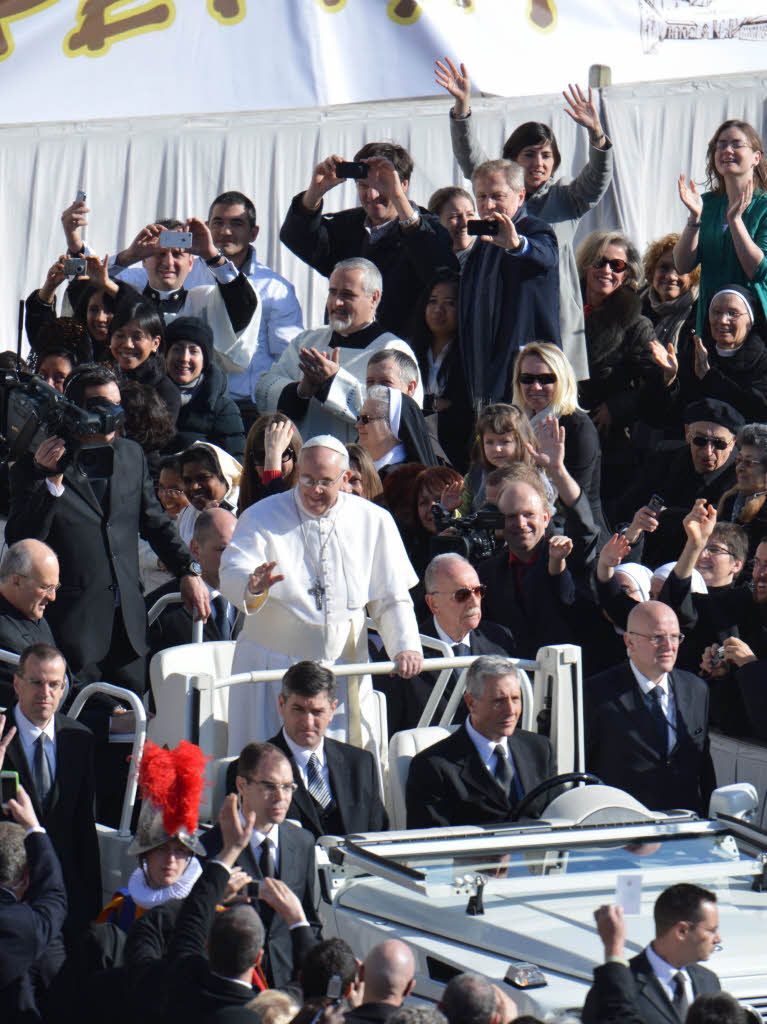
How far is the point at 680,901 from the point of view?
485 cm

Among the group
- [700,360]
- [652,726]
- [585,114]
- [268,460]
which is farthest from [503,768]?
[585,114]

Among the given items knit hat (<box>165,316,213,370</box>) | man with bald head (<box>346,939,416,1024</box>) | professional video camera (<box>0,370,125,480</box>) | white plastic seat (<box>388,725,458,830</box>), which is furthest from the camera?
knit hat (<box>165,316,213,370</box>)

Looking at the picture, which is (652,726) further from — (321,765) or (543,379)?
(543,379)

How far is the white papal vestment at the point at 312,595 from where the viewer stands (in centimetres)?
701

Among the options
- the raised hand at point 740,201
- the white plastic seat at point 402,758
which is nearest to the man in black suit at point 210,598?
the white plastic seat at point 402,758

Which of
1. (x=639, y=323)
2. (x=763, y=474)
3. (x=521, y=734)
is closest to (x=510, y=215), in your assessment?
(x=639, y=323)

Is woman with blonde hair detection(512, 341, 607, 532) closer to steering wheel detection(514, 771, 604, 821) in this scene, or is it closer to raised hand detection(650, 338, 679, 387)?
raised hand detection(650, 338, 679, 387)

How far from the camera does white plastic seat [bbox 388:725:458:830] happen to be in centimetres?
668

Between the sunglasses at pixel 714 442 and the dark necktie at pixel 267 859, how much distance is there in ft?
12.0

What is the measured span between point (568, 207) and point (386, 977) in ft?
20.3

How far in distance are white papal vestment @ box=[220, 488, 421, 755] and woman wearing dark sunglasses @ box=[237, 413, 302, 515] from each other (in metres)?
0.65

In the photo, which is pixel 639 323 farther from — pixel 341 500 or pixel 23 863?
pixel 23 863

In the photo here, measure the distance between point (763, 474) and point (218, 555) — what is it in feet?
8.59

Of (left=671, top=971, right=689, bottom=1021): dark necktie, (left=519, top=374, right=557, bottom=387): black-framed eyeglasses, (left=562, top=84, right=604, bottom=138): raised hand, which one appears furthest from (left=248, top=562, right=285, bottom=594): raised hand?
(left=562, top=84, right=604, bottom=138): raised hand
